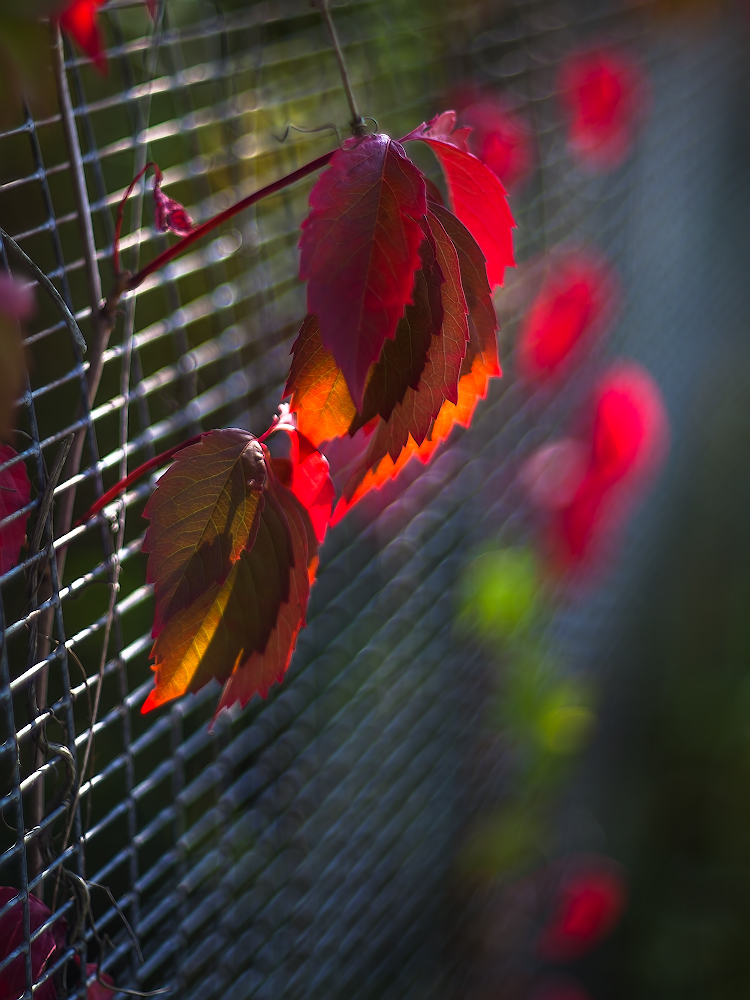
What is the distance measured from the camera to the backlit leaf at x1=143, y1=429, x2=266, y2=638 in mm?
427

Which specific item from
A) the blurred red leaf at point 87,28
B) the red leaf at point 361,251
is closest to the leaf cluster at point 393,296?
the red leaf at point 361,251

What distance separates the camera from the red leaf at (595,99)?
4.65 feet

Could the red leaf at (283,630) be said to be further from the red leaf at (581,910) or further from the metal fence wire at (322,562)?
the red leaf at (581,910)

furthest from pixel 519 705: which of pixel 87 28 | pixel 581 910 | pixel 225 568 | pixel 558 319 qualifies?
pixel 87 28

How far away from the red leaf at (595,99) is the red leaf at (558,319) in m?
0.21

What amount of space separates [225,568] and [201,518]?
3 cm

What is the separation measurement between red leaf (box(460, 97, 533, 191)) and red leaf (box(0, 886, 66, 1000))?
3.01 ft

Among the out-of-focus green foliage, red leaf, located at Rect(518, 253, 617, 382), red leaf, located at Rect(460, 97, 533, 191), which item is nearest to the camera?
red leaf, located at Rect(460, 97, 533, 191)

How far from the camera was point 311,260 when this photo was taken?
366 mm

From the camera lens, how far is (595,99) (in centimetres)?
142

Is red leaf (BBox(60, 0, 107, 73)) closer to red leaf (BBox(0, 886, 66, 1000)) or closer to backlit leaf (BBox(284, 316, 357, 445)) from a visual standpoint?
backlit leaf (BBox(284, 316, 357, 445))

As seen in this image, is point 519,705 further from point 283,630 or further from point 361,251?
point 361,251

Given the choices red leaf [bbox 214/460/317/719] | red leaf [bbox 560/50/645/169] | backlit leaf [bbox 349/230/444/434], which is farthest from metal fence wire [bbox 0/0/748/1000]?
backlit leaf [bbox 349/230/444/434]

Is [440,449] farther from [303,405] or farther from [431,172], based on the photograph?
[303,405]
